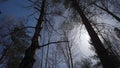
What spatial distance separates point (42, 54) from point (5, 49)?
575cm

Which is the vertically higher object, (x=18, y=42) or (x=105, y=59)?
(x=105, y=59)

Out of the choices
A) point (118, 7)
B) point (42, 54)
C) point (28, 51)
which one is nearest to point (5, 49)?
point (42, 54)

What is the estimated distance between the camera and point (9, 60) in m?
17.4

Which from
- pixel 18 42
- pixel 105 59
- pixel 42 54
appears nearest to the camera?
pixel 105 59

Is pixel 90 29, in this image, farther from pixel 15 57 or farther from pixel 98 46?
pixel 15 57

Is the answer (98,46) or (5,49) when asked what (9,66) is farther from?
(98,46)

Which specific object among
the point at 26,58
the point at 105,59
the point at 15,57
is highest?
the point at 26,58

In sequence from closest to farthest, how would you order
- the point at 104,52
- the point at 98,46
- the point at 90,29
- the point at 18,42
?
1. the point at 104,52
2. the point at 98,46
3. the point at 90,29
4. the point at 18,42

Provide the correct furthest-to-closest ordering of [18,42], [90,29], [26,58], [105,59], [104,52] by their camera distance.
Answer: [18,42]
[90,29]
[104,52]
[105,59]
[26,58]

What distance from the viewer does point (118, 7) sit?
15.7 metres

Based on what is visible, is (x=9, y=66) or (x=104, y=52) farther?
(x=9, y=66)

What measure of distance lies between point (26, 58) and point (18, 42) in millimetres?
12785

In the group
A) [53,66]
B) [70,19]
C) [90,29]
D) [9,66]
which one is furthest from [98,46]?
[53,66]

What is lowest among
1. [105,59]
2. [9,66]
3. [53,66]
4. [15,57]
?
[53,66]
